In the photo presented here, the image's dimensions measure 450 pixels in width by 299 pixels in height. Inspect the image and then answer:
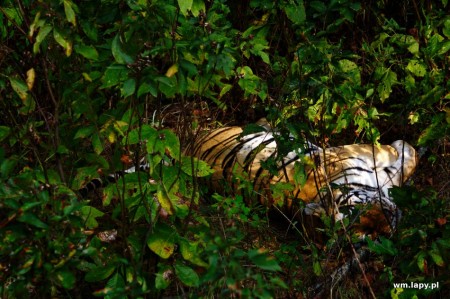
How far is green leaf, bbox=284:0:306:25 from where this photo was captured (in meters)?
2.29

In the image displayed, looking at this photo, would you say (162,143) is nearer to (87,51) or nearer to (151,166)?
(151,166)

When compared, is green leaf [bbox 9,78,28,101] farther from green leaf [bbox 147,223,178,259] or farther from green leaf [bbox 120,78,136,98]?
green leaf [bbox 147,223,178,259]

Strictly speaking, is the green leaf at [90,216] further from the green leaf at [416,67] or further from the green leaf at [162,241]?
the green leaf at [416,67]

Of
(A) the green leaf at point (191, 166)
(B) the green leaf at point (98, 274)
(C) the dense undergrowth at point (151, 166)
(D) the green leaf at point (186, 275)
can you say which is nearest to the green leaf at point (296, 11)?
(C) the dense undergrowth at point (151, 166)

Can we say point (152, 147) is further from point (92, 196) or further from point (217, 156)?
point (217, 156)

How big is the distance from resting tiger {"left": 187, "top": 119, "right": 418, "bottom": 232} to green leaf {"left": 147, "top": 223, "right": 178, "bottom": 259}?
36.1 inches

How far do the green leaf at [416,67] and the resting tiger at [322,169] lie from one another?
44cm

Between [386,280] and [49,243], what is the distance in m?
1.46

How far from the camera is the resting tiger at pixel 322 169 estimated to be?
2.99 metres

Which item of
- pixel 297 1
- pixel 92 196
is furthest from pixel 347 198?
pixel 92 196

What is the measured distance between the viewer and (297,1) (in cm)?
231

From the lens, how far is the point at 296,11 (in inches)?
90.3

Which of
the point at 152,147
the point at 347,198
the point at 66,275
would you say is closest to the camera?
the point at 66,275

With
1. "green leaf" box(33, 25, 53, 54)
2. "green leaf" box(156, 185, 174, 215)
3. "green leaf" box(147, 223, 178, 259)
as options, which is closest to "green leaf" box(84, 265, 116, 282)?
"green leaf" box(147, 223, 178, 259)
